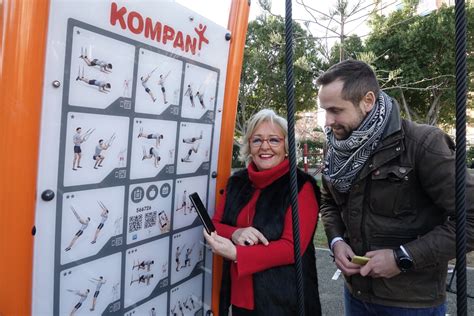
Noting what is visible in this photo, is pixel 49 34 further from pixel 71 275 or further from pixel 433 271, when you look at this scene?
pixel 433 271

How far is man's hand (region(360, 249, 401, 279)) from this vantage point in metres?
1.58

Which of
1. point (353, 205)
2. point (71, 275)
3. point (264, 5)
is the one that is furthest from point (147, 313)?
point (264, 5)

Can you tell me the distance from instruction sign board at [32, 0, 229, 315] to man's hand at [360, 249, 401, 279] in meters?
0.75

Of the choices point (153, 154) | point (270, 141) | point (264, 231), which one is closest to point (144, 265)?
point (153, 154)

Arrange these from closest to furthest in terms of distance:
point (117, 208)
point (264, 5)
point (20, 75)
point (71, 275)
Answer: point (20, 75) → point (71, 275) → point (117, 208) → point (264, 5)

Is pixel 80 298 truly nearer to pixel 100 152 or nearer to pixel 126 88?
pixel 100 152

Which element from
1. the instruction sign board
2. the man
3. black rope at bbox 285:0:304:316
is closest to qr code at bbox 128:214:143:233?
the instruction sign board

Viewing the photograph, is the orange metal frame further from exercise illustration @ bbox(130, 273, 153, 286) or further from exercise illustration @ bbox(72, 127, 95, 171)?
exercise illustration @ bbox(130, 273, 153, 286)

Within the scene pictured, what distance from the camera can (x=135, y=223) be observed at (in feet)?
4.73

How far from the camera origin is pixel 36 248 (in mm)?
1090

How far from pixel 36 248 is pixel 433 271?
1577mm

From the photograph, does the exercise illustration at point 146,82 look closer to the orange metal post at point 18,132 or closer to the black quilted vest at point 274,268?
the orange metal post at point 18,132

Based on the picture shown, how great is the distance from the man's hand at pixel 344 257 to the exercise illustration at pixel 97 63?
4.24 feet

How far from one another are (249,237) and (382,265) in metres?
0.57
